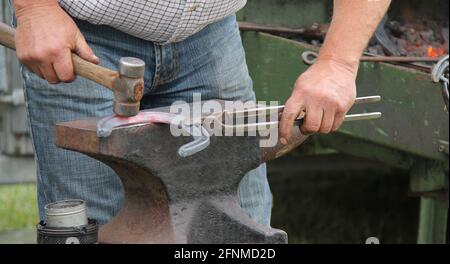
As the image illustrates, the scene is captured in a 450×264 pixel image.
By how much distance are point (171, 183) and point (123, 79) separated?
9.3 inches

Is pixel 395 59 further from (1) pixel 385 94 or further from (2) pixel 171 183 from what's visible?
(2) pixel 171 183

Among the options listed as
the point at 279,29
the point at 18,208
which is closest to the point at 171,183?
the point at 279,29

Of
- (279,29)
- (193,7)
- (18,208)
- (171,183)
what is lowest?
(18,208)

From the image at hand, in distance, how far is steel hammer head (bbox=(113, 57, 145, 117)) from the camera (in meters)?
2.17

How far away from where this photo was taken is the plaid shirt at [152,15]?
2.49 meters

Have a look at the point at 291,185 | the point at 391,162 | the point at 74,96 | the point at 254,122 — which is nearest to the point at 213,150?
the point at 254,122

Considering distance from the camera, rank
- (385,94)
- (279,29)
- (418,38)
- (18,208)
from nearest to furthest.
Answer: (385,94) < (279,29) < (418,38) < (18,208)

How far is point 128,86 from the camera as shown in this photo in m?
2.20

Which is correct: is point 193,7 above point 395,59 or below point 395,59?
above

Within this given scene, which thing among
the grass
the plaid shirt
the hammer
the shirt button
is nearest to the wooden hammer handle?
the hammer

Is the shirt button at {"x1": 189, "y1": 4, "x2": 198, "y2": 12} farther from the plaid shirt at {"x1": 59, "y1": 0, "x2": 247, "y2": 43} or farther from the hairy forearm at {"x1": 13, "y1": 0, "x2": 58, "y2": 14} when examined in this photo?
the hairy forearm at {"x1": 13, "y1": 0, "x2": 58, "y2": 14}

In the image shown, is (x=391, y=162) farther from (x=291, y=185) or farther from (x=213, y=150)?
(x=213, y=150)
